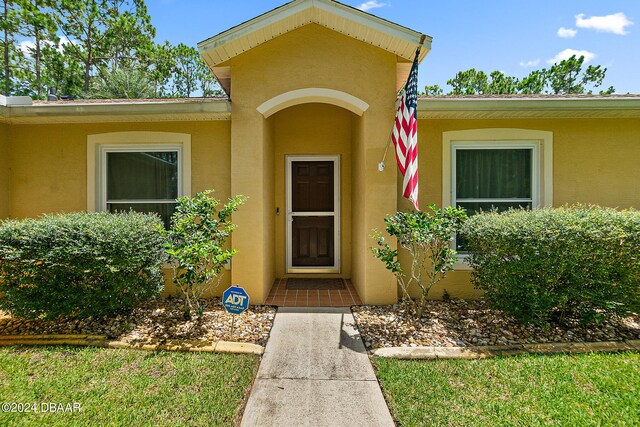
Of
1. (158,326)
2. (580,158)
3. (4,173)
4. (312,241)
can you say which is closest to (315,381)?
(158,326)

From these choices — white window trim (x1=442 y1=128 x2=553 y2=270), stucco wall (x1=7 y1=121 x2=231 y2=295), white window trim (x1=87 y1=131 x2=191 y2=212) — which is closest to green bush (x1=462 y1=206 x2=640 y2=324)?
white window trim (x1=442 y1=128 x2=553 y2=270)

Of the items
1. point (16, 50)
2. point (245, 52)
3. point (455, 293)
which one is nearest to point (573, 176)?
point (455, 293)

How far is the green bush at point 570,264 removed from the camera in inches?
145

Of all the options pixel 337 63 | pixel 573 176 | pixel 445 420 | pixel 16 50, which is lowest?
pixel 445 420

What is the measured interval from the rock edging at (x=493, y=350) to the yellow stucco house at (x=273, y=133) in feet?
4.47

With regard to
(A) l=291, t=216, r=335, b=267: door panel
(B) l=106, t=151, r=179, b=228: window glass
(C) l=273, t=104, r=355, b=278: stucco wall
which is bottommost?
(A) l=291, t=216, r=335, b=267: door panel

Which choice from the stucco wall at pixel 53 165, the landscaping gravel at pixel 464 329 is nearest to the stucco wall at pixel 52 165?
the stucco wall at pixel 53 165

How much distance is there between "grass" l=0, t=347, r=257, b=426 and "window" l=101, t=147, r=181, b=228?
8.49ft

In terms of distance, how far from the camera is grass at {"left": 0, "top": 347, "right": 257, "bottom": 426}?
2436 mm

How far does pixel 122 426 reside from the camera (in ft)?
7.65

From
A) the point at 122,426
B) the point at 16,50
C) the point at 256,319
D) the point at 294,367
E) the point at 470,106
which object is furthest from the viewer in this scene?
the point at 16,50

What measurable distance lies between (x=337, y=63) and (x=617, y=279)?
189 inches

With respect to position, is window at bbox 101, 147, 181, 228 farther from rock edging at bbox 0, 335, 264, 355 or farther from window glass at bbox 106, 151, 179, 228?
rock edging at bbox 0, 335, 264, 355

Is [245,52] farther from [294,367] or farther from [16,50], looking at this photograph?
[16,50]
